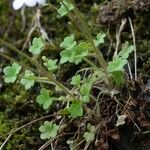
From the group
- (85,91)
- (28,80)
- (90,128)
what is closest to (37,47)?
(28,80)

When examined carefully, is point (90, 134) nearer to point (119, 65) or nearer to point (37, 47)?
point (119, 65)

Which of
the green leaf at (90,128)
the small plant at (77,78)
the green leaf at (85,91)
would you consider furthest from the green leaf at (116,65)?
the green leaf at (90,128)

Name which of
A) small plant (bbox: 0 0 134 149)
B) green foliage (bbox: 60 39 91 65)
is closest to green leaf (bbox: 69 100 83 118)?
small plant (bbox: 0 0 134 149)

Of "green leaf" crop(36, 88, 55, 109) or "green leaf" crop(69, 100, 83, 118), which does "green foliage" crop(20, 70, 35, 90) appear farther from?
"green leaf" crop(69, 100, 83, 118)

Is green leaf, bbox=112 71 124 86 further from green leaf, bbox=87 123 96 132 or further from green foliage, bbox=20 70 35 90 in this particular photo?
green foliage, bbox=20 70 35 90

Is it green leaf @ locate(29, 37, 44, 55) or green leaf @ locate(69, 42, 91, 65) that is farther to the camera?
green leaf @ locate(29, 37, 44, 55)

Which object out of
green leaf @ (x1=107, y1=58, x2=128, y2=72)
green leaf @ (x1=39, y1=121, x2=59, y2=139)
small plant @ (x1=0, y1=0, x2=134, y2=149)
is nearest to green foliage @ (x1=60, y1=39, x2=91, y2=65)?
small plant @ (x1=0, y1=0, x2=134, y2=149)

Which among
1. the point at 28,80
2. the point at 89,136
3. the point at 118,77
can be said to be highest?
the point at 28,80

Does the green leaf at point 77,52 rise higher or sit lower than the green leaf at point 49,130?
higher

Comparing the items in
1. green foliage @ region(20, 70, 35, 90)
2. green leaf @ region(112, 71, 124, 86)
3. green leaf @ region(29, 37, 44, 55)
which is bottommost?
green leaf @ region(112, 71, 124, 86)

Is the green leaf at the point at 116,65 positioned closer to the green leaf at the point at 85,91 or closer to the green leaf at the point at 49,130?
the green leaf at the point at 85,91

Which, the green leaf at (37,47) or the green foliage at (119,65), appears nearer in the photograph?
the green foliage at (119,65)

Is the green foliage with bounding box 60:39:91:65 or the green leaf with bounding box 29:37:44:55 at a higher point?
the green leaf with bounding box 29:37:44:55
